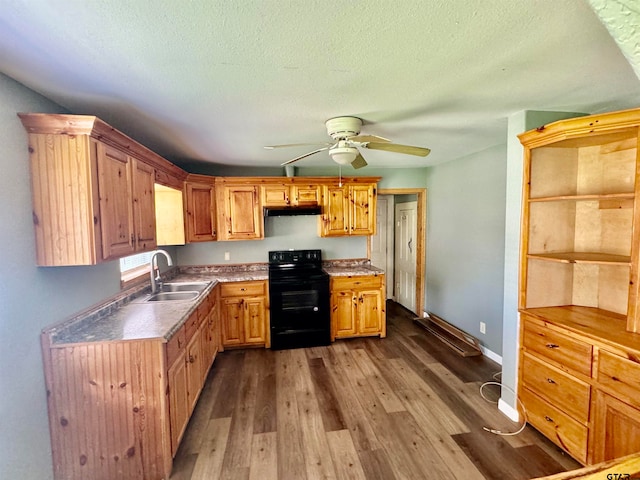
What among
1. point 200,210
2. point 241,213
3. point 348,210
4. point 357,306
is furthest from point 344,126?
point 357,306

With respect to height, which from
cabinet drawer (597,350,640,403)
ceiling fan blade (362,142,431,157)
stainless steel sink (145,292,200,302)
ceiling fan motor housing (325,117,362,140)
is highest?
ceiling fan motor housing (325,117,362,140)

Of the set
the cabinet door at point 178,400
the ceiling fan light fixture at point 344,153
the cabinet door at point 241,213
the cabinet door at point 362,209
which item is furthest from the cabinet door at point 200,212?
the ceiling fan light fixture at point 344,153

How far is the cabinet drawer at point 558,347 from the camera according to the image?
1.76 metres

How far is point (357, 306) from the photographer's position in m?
3.78

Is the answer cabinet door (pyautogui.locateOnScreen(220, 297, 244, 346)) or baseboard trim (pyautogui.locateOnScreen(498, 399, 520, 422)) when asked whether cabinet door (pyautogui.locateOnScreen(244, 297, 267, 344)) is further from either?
baseboard trim (pyautogui.locateOnScreen(498, 399, 520, 422))

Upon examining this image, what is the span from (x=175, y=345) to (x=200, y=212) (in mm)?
1904

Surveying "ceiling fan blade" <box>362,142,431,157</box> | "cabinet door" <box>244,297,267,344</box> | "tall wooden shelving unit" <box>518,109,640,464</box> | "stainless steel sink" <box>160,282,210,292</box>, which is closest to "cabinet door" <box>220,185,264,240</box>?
"stainless steel sink" <box>160,282,210,292</box>

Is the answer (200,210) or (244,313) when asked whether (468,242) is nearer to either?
(244,313)

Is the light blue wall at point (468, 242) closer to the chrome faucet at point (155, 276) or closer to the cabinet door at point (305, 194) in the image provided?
the cabinet door at point (305, 194)

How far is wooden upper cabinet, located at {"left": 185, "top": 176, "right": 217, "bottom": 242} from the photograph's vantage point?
10.8 feet

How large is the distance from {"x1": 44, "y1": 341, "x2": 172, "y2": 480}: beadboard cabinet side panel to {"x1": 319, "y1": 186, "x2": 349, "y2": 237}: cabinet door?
2543 millimetres

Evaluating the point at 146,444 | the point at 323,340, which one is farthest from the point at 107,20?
the point at 323,340

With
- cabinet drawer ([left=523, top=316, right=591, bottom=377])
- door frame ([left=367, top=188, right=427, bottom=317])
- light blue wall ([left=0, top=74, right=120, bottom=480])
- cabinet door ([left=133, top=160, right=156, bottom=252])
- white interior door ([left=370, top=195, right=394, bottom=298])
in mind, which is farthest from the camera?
white interior door ([left=370, top=195, right=394, bottom=298])

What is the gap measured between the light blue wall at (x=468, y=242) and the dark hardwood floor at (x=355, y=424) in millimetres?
572
